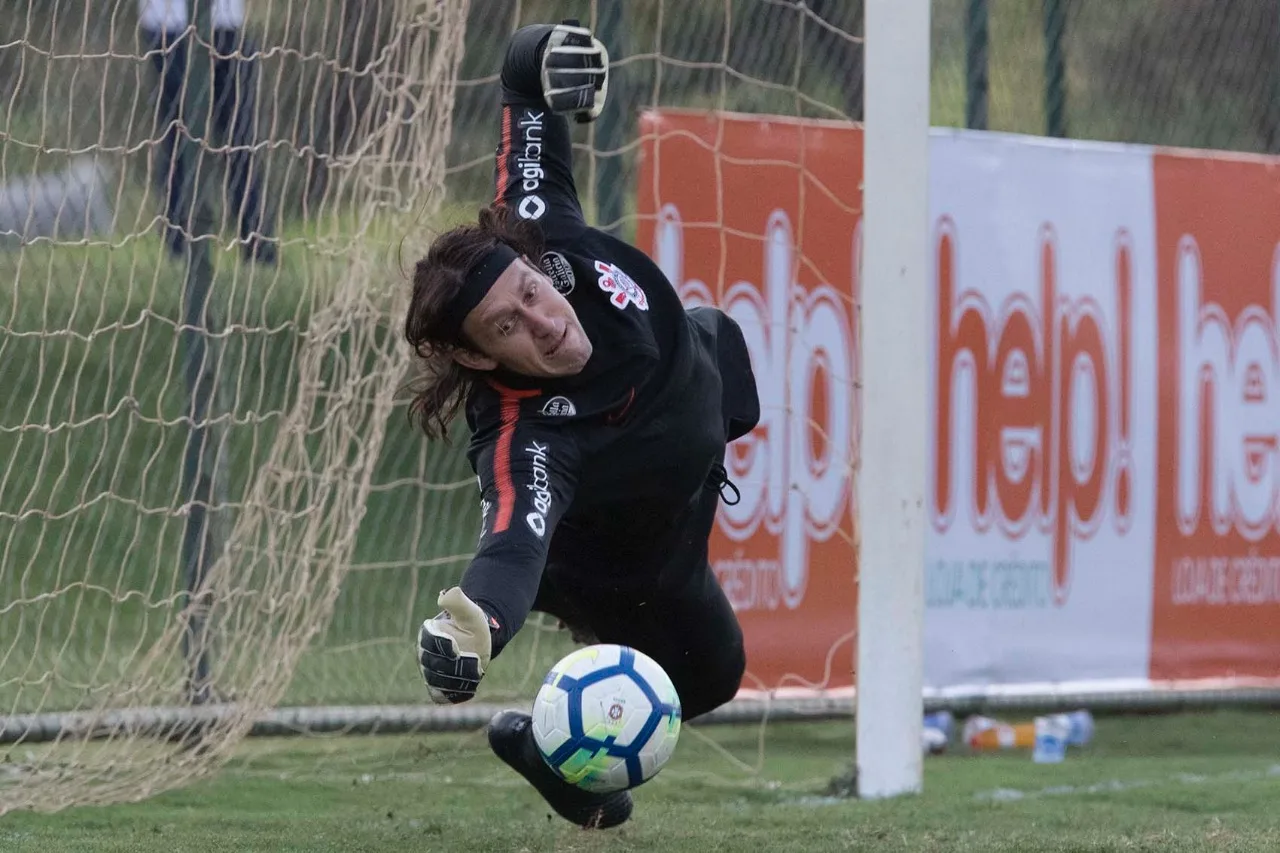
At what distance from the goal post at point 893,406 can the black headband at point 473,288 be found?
7.03 feet

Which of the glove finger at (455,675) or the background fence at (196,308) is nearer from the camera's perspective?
the glove finger at (455,675)

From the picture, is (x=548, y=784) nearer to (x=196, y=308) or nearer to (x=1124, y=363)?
(x=196, y=308)

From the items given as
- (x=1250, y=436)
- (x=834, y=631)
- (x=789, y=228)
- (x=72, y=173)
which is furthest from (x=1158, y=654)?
(x=72, y=173)

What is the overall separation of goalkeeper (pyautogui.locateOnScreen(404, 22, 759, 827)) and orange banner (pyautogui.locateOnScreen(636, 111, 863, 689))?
200 cm

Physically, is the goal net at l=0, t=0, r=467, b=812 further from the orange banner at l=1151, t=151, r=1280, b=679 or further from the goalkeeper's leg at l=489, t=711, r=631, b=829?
the orange banner at l=1151, t=151, r=1280, b=679

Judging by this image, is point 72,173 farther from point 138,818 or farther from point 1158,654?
point 1158,654

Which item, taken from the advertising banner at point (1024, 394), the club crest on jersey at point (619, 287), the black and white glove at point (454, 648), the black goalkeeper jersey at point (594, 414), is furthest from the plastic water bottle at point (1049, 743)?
the black and white glove at point (454, 648)

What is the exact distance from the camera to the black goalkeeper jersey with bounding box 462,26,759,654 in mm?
3615

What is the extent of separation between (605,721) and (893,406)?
7.38 ft

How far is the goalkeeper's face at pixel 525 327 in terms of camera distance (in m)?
3.72

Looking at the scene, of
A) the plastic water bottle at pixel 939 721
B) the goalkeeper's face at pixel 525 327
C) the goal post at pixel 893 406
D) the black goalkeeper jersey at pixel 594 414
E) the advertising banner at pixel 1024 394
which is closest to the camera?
the black goalkeeper jersey at pixel 594 414

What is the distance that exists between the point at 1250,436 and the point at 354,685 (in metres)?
4.04

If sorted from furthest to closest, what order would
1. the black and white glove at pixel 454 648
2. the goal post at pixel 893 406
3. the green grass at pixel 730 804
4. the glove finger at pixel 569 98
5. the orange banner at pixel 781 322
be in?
the orange banner at pixel 781 322 < the goal post at pixel 893 406 < the green grass at pixel 730 804 < the glove finger at pixel 569 98 < the black and white glove at pixel 454 648

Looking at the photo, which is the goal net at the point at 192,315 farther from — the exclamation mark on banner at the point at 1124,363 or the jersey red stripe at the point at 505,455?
the exclamation mark on banner at the point at 1124,363
